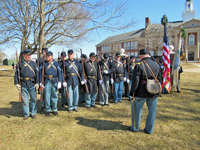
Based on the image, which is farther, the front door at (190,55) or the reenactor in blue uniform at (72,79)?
the front door at (190,55)

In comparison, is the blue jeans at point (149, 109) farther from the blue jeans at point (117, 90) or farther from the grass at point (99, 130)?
the blue jeans at point (117, 90)

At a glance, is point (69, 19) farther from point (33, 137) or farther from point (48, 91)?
point (33, 137)

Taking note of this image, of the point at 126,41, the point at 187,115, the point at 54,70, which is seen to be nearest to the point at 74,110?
the point at 54,70

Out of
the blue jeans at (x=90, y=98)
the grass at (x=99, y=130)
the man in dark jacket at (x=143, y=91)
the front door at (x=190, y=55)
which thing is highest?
the front door at (x=190, y=55)

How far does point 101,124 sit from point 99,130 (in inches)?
15.0

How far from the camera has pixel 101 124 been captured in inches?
169

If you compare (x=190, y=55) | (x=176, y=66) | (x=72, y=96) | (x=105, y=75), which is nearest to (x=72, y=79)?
(x=72, y=96)

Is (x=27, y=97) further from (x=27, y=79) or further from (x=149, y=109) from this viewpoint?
(x=149, y=109)

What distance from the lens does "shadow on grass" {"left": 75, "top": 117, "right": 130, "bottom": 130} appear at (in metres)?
Result: 4.07

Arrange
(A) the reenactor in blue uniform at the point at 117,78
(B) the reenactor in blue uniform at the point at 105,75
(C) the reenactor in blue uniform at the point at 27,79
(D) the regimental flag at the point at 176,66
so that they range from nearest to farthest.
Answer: (C) the reenactor in blue uniform at the point at 27,79 → (B) the reenactor in blue uniform at the point at 105,75 → (A) the reenactor in blue uniform at the point at 117,78 → (D) the regimental flag at the point at 176,66

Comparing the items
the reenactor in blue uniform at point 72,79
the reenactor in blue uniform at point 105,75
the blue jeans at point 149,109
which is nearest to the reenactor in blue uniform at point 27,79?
the reenactor in blue uniform at point 72,79

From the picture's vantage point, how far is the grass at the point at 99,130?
3264 mm

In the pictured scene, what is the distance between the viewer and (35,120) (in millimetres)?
4676

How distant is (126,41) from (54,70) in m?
44.1
